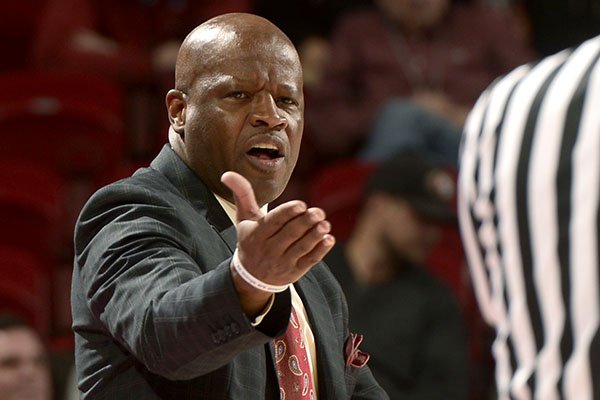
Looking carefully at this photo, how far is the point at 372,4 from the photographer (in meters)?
6.94

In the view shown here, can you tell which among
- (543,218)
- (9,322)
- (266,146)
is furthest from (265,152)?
(9,322)

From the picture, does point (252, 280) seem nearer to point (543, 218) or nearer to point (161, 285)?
point (161, 285)

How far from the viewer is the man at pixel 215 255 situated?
1.62 metres

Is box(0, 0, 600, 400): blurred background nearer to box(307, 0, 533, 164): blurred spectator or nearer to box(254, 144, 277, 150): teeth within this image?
box(307, 0, 533, 164): blurred spectator

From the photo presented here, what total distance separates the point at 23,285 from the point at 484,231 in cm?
356

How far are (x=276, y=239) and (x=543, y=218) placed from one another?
36cm

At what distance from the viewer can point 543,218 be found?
1648mm

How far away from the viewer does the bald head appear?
1890 millimetres

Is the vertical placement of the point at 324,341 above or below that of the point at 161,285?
below

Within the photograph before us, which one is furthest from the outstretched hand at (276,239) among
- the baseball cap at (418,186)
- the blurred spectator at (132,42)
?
the blurred spectator at (132,42)

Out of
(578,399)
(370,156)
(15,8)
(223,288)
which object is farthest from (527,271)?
(15,8)

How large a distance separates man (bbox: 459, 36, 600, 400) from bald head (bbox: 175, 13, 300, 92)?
333 millimetres

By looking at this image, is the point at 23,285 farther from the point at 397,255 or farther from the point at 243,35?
the point at 243,35

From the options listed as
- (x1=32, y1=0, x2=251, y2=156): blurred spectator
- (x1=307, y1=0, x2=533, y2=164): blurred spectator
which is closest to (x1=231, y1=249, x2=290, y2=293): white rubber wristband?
(x1=32, y1=0, x2=251, y2=156): blurred spectator
